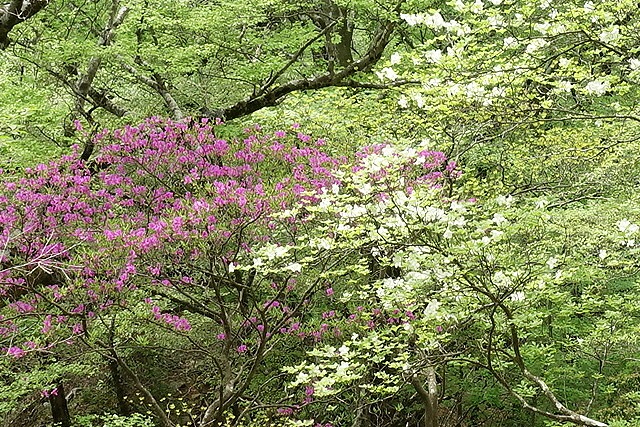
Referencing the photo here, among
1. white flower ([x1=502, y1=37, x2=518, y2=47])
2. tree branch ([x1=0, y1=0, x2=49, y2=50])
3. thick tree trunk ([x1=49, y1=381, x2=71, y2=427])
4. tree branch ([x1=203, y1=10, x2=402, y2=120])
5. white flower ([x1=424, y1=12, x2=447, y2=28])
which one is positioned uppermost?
tree branch ([x1=0, y1=0, x2=49, y2=50])

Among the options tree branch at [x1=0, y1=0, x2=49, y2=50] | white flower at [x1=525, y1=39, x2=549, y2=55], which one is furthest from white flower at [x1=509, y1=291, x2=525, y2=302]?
tree branch at [x1=0, y1=0, x2=49, y2=50]

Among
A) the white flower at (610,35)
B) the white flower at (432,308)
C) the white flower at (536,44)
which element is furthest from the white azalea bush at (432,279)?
the white flower at (610,35)

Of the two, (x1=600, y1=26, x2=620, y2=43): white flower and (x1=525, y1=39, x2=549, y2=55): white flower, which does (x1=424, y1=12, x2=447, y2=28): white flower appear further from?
(x1=600, y1=26, x2=620, y2=43): white flower

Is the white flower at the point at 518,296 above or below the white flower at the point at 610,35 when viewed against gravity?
below

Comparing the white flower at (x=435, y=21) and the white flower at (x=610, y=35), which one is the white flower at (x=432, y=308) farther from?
the white flower at (x=610, y=35)

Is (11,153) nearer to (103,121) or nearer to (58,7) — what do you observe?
(103,121)

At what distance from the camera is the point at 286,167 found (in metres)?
6.37

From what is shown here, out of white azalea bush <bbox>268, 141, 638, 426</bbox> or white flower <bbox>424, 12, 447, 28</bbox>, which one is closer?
white flower <bbox>424, 12, 447, 28</bbox>

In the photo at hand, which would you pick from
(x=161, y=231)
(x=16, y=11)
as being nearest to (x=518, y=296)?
Answer: (x=161, y=231)

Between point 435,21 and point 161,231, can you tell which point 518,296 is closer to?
point 435,21

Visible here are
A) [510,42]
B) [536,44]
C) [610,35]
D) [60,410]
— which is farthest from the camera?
[60,410]

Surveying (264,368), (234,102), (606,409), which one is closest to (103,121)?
(234,102)

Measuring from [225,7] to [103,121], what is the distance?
2.25 meters

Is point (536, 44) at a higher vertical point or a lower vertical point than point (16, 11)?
lower
